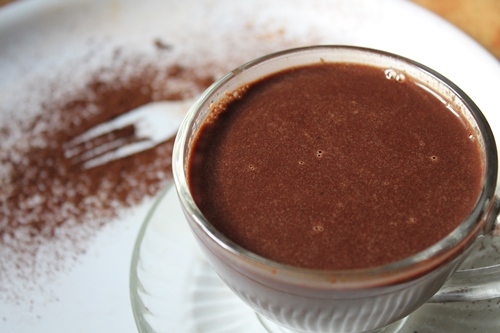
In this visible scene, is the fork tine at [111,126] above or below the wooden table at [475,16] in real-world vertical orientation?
below

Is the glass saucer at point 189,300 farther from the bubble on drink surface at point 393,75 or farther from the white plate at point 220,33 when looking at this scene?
the bubble on drink surface at point 393,75

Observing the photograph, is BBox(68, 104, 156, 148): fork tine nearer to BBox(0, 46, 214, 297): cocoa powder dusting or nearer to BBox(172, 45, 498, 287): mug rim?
BBox(0, 46, 214, 297): cocoa powder dusting

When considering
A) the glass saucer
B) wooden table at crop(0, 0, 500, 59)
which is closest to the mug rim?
the glass saucer

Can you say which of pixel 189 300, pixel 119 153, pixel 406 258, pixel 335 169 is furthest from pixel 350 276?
pixel 119 153

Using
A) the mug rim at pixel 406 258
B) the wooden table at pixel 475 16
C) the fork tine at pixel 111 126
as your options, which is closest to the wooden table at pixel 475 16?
the wooden table at pixel 475 16

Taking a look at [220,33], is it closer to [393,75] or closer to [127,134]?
[127,134]

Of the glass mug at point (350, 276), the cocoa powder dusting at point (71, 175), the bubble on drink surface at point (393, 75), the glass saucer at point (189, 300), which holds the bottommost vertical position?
the cocoa powder dusting at point (71, 175)
